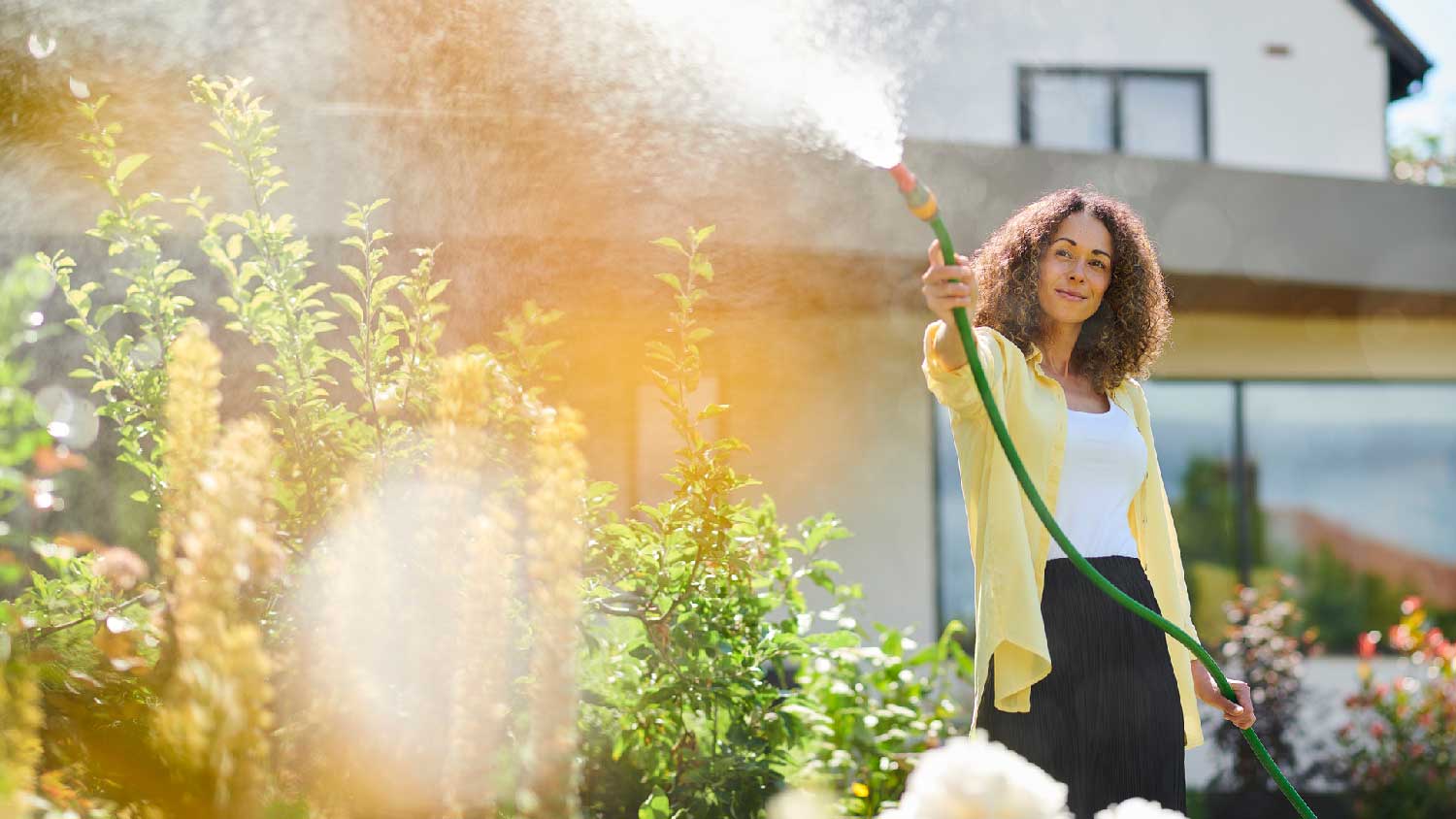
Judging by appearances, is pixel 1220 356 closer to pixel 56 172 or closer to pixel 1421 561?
pixel 1421 561

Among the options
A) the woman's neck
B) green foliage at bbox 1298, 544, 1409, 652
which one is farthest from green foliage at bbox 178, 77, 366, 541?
green foliage at bbox 1298, 544, 1409, 652

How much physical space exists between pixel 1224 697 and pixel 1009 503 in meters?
0.70

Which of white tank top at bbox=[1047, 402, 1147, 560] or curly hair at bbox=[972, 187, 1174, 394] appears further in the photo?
curly hair at bbox=[972, 187, 1174, 394]

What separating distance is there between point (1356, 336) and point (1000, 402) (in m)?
5.90

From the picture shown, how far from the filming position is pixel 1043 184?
5.71 m

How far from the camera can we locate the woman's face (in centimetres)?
256

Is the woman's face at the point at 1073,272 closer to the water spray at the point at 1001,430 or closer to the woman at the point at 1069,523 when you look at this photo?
the woman at the point at 1069,523

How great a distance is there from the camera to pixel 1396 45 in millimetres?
9625

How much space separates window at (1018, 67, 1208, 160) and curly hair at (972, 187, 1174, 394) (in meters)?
6.44

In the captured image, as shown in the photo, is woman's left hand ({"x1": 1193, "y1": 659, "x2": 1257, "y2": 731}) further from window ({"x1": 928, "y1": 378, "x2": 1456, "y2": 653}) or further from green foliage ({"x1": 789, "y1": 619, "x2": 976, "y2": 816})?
window ({"x1": 928, "y1": 378, "x2": 1456, "y2": 653})

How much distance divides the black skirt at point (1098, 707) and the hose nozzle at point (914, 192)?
34.8 inches

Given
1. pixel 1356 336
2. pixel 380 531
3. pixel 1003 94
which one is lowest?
pixel 380 531

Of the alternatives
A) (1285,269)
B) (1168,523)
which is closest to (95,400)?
(1168,523)

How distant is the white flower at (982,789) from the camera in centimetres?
107
